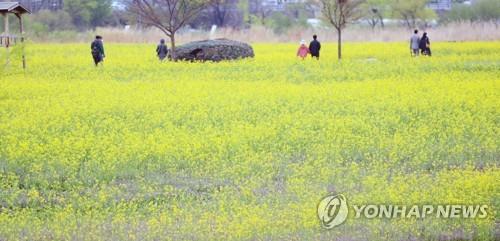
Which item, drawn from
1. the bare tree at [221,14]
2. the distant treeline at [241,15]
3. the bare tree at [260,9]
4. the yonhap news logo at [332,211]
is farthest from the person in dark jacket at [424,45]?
the bare tree at [260,9]

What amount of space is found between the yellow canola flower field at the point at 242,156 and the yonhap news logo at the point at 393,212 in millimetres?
103

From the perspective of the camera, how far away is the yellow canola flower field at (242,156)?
9586 millimetres

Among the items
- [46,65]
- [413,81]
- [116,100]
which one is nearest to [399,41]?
[46,65]

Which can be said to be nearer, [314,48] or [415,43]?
[314,48]

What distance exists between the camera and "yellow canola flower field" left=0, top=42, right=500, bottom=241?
9.59 metres

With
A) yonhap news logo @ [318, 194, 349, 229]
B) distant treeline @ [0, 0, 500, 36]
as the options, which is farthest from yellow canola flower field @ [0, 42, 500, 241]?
distant treeline @ [0, 0, 500, 36]

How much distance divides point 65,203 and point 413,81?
48.9 feet

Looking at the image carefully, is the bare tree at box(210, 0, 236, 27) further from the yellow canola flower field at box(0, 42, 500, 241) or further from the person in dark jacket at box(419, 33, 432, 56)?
the yellow canola flower field at box(0, 42, 500, 241)

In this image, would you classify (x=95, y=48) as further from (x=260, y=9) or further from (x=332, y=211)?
(x=260, y=9)

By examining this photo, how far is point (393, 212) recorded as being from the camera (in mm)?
9695

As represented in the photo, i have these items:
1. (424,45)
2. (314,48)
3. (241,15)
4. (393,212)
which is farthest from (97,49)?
(241,15)

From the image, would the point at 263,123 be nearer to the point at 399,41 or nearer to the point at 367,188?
the point at 367,188

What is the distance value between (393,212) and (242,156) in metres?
4.03

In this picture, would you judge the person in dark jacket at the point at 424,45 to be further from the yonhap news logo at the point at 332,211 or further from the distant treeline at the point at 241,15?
the distant treeline at the point at 241,15
